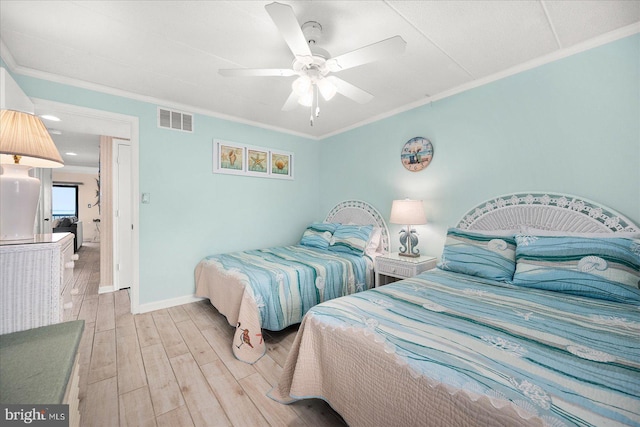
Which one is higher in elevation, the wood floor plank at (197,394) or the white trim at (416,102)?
the white trim at (416,102)

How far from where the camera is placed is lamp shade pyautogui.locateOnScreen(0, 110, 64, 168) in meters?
1.19

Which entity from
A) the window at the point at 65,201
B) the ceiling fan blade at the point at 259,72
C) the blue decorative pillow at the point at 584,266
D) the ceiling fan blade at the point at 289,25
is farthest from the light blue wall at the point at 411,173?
the window at the point at 65,201

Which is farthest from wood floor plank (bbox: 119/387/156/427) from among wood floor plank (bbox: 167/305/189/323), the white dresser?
wood floor plank (bbox: 167/305/189/323)

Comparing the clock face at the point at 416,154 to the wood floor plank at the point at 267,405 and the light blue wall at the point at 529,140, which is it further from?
the wood floor plank at the point at 267,405

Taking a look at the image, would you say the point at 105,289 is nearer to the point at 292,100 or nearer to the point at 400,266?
the point at 292,100

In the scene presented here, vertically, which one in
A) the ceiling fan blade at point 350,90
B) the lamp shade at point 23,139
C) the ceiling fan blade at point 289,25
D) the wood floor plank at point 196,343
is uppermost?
the ceiling fan blade at point 289,25

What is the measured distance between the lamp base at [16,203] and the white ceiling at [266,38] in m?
A: 1.09

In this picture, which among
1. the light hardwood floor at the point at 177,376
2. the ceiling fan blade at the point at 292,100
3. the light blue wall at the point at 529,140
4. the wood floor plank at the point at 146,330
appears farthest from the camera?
the wood floor plank at the point at 146,330

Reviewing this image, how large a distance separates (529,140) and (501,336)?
190 cm

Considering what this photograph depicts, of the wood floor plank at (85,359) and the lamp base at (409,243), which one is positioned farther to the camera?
the lamp base at (409,243)

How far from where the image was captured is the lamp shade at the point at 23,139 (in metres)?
1.19

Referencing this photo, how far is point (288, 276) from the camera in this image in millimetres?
2350

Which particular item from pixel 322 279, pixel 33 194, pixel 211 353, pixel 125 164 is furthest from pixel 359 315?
pixel 125 164

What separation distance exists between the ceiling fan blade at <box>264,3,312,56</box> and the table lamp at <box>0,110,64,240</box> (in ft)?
4.31
